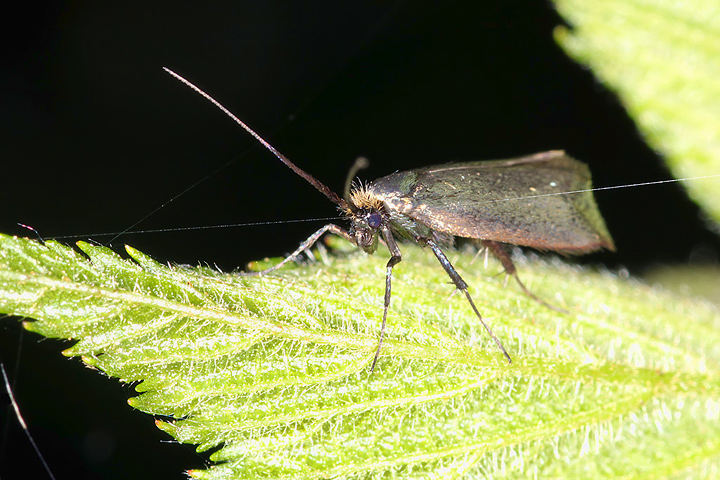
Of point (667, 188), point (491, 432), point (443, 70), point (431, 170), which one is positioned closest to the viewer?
point (491, 432)

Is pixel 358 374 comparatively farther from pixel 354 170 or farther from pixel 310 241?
pixel 354 170

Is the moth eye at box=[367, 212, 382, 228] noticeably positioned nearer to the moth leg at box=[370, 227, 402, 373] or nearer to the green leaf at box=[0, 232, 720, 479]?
the moth leg at box=[370, 227, 402, 373]

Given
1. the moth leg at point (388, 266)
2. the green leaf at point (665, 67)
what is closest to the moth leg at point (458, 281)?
the moth leg at point (388, 266)

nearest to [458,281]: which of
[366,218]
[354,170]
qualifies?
[366,218]

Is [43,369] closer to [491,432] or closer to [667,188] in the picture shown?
[491,432]

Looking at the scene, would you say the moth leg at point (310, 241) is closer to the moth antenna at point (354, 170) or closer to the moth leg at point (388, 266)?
the moth leg at point (388, 266)

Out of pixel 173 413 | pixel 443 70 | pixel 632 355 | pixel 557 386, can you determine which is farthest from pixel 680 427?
pixel 443 70

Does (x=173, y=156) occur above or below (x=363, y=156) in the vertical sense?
below
